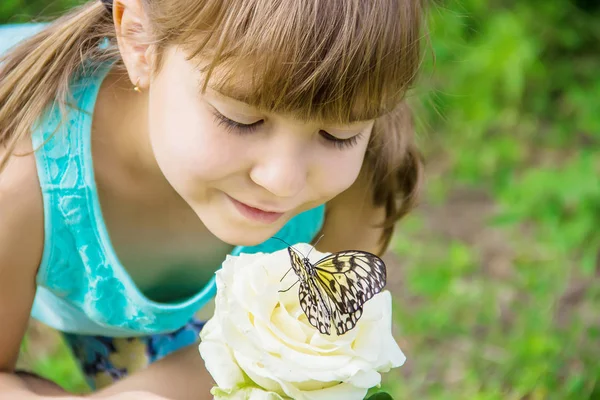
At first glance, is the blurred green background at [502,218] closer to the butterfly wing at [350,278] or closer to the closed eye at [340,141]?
the closed eye at [340,141]

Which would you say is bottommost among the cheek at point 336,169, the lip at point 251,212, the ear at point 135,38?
the lip at point 251,212

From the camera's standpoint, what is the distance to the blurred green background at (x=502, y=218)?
233 cm

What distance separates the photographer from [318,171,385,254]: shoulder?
6.28ft

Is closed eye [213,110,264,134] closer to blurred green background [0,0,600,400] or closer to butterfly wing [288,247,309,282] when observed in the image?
butterfly wing [288,247,309,282]

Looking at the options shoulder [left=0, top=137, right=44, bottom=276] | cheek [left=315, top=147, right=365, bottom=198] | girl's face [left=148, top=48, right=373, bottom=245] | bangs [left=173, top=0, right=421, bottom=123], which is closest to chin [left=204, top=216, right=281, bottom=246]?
girl's face [left=148, top=48, right=373, bottom=245]

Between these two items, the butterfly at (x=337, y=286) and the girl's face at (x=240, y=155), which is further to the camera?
the girl's face at (x=240, y=155)

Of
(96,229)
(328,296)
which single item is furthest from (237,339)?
(96,229)

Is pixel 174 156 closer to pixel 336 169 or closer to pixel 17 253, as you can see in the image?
pixel 336 169

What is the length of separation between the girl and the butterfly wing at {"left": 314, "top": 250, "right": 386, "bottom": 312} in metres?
0.23

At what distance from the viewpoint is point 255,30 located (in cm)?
127

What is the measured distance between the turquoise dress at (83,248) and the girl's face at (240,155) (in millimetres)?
229

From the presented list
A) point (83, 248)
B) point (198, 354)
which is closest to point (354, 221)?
point (198, 354)

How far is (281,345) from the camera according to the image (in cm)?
103

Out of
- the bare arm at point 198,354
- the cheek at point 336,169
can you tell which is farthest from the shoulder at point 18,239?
the cheek at point 336,169
